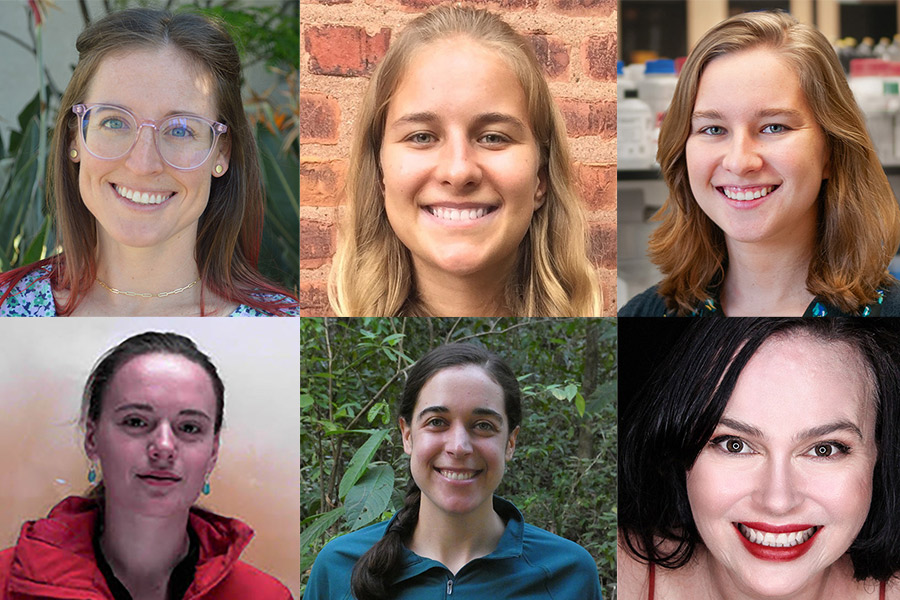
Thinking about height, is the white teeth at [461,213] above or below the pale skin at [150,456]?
above

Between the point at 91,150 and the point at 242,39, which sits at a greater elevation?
the point at 242,39

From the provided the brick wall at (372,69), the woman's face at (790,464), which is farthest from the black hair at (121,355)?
the woman's face at (790,464)

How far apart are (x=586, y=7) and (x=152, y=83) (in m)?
1.06

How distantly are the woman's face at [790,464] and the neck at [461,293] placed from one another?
0.62 m

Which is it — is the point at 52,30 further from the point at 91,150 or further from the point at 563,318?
the point at 563,318

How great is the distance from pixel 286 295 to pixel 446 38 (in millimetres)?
740

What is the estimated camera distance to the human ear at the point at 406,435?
91.2 inches

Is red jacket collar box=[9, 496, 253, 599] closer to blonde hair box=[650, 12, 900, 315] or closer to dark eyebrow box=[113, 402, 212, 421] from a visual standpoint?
dark eyebrow box=[113, 402, 212, 421]

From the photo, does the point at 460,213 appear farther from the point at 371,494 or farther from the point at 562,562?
the point at 562,562

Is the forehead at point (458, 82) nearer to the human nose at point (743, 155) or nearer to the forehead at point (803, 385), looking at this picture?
the human nose at point (743, 155)

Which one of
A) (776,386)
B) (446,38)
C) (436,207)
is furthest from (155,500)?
(776,386)

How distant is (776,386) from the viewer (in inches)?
89.0

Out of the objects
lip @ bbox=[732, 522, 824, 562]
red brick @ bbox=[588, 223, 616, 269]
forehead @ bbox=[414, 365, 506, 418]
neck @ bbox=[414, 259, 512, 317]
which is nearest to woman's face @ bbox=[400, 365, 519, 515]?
forehead @ bbox=[414, 365, 506, 418]

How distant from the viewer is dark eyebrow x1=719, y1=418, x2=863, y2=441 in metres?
2.23
